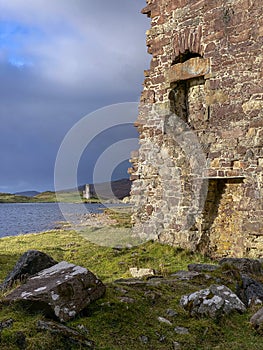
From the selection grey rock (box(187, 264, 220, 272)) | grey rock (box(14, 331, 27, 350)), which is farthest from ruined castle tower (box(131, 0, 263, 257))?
grey rock (box(14, 331, 27, 350))

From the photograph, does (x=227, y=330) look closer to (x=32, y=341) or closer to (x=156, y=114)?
(x=32, y=341)

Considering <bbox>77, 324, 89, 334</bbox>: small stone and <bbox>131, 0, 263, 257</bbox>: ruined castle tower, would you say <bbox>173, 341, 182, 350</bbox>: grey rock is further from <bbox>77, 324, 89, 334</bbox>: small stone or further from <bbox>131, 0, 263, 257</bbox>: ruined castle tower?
<bbox>131, 0, 263, 257</bbox>: ruined castle tower

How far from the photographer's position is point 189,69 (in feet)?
42.0

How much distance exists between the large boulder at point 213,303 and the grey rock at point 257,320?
0.36 meters

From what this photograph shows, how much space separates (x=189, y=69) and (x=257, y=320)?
30.6 ft

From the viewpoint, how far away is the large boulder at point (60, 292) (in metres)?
4.71

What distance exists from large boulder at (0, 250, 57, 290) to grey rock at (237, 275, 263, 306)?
3.34 metres

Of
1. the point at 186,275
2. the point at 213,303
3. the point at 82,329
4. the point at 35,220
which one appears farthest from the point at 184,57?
the point at 35,220

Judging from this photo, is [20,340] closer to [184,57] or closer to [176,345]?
[176,345]

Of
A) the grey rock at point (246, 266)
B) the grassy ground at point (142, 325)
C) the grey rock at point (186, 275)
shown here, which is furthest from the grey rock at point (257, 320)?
the grey rock at point (246, 266)

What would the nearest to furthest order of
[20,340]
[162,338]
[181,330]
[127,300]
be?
[20,340]
[162,338]
[181,330]
[127,300]

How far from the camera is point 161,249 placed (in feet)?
41.9

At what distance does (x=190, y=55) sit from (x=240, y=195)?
5.07m

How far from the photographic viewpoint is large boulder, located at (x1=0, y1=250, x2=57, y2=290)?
6.45 metres
